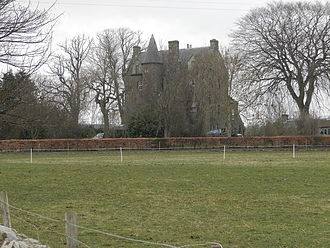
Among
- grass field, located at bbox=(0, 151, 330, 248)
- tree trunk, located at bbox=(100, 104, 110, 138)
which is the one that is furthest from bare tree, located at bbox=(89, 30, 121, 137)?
grass field, located at bbox=(0, 151, 330, 248)

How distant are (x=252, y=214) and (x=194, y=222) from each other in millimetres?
1647

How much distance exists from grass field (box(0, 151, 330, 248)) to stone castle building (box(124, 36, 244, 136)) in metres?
31.8

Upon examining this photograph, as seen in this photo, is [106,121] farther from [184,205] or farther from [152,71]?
[184,205]

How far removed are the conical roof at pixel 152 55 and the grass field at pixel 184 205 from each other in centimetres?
4579

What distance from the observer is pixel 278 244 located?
8641 millimetres

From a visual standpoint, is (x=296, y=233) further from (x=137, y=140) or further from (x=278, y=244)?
(x=137, y=140)

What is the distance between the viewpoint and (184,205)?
13156mm

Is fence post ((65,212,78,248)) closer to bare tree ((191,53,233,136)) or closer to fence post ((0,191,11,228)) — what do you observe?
fence post ((0,191,11,228))

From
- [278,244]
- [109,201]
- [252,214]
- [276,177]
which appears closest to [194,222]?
[252,214]

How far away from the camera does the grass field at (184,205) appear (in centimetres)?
935

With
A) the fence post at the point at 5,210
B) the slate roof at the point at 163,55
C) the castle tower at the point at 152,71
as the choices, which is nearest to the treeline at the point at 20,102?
the fence post at the point at 5,210

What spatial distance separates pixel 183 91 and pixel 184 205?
4678 cm

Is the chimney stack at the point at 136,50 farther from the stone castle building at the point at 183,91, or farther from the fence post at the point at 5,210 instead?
the fence post at the point at 5,210

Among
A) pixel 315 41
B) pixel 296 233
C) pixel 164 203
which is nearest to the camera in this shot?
pixel 296 233
